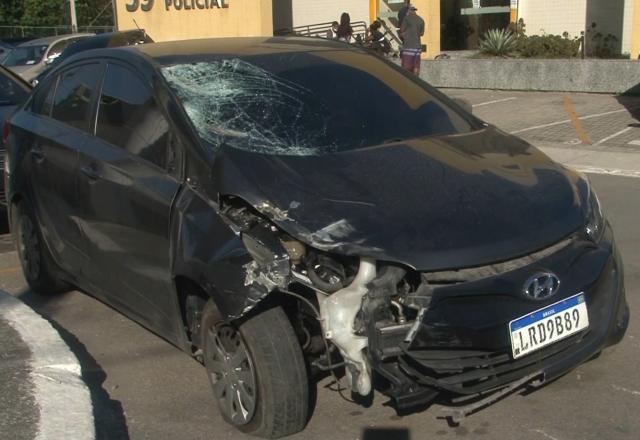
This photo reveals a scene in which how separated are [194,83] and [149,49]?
627mm

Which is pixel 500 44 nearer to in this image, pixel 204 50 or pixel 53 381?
pixel 204 50

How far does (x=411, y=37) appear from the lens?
1602cm

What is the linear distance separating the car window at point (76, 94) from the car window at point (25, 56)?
1825 cm

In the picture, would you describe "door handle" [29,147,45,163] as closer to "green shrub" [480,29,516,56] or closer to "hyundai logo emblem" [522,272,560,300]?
"hyundai logo emblem" [522,272,560,300]

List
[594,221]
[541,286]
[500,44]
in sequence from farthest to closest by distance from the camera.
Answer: [500,44], [594,221], [541,286]

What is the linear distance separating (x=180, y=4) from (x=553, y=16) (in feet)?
40.0

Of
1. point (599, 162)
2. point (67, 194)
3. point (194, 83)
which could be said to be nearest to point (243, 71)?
point (194, 83)

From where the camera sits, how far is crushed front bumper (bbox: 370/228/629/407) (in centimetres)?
347

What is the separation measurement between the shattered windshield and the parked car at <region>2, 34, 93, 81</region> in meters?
18.7

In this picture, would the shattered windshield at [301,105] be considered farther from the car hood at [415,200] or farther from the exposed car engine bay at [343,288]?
the exposed car engine bay at [343,288]

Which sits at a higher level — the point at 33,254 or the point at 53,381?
the point at 33,254

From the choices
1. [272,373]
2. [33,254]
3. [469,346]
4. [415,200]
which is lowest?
[33,254]

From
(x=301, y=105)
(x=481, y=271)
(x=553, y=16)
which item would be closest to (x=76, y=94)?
(x=301, y=105)

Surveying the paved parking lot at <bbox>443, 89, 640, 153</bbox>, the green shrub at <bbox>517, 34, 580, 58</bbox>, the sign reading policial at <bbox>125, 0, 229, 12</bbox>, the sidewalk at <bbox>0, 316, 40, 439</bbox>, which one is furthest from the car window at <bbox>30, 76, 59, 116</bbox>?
the sign reading policial at <bbox>125, 0, 229, 12</bbox>
